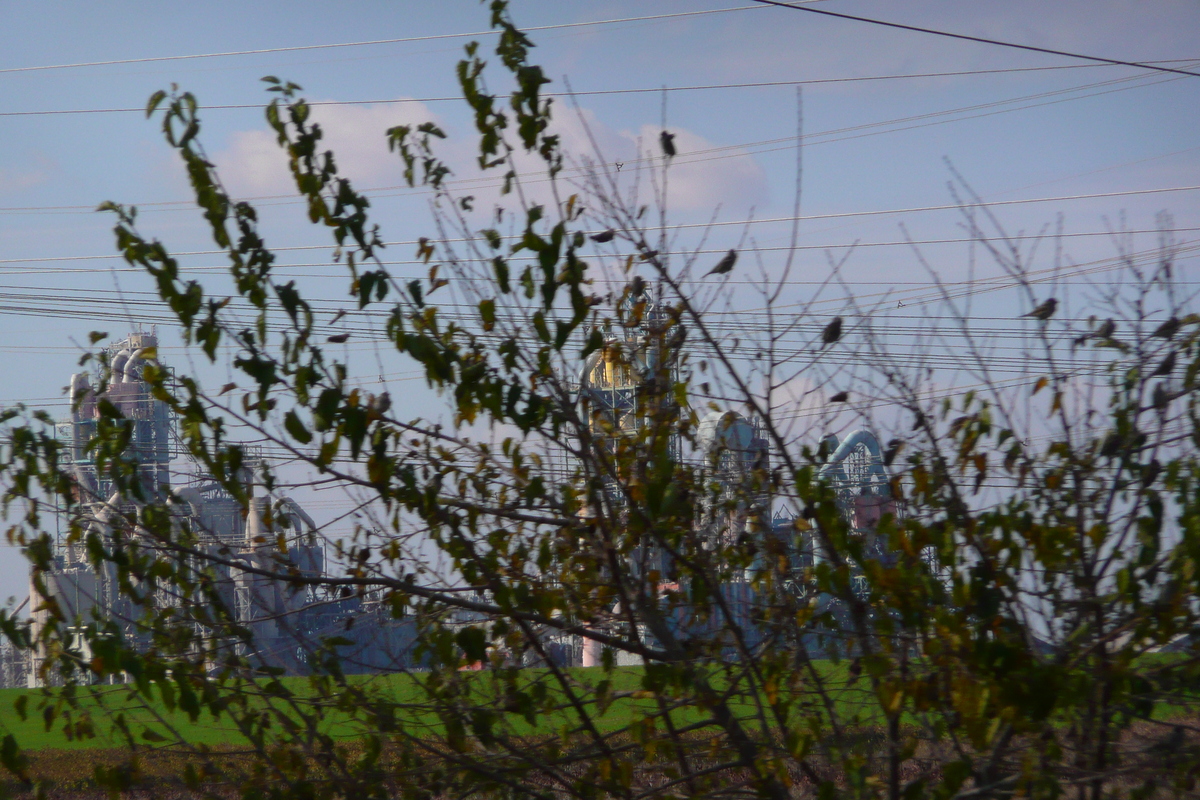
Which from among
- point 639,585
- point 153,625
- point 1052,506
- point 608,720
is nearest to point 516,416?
point 639,585

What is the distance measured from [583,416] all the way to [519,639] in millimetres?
618

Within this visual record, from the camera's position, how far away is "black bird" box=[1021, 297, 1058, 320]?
223 centimetres

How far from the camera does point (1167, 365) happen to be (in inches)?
86.4

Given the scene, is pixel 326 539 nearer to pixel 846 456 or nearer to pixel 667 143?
pixel 667 143

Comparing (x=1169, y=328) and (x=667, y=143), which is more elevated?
(x=667, y=143)

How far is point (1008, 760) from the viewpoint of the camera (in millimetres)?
2115

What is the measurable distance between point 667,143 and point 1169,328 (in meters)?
1.24

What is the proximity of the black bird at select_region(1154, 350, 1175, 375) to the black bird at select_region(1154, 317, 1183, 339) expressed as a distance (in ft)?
0.14

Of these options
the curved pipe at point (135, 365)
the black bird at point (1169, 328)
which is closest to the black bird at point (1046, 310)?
the black bird at point (1169, 328)

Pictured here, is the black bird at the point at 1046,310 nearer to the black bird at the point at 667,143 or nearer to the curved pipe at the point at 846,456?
the curved pipe at the point at 846,456

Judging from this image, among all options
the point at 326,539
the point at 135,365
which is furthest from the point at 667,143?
→ the point at 135,365

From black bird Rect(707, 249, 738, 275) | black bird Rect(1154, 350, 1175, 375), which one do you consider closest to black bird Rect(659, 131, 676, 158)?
black bird Rect(707, 249, 738, 275)

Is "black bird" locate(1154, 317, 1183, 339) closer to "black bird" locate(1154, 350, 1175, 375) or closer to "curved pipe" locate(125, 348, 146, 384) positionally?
"black bird" locate(1154, 350, 1175, 375)

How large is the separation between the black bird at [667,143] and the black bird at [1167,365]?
1240mm
